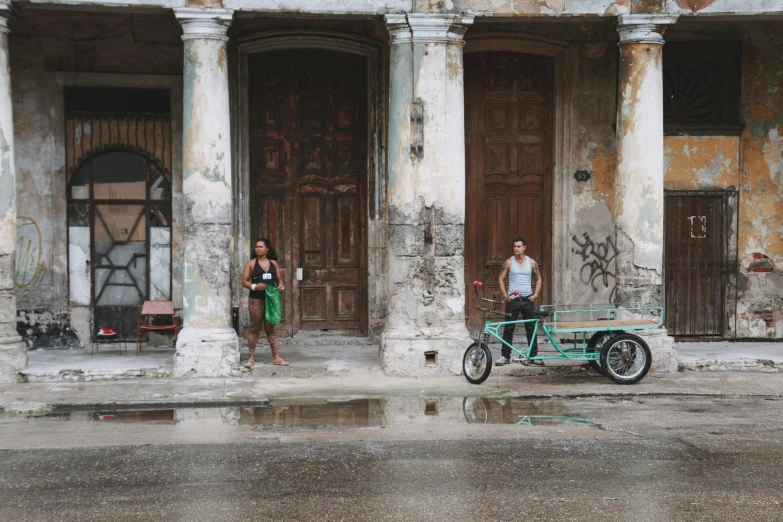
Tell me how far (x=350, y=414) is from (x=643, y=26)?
6211mm

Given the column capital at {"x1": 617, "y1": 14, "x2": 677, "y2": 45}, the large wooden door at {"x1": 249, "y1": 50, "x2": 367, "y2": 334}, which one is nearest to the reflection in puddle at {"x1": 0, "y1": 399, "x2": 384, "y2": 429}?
the large wooden door at {"x1": 249, "y1": 50, "x2": 367, "y2": 334}

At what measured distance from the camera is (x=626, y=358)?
1158 centimetres

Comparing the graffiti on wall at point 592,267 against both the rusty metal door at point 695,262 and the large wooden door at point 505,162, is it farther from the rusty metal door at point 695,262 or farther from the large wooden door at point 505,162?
the rusty metal door at point 695,262

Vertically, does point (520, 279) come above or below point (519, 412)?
above

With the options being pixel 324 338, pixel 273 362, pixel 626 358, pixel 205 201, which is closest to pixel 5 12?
pixel 205 201

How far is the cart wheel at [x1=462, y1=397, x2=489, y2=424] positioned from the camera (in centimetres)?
941

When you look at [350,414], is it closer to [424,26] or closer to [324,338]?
[324,338]

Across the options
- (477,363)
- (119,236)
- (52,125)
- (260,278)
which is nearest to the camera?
(477,363)

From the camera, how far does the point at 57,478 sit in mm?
7035

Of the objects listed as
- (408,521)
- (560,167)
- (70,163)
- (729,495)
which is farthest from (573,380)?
(70,163)

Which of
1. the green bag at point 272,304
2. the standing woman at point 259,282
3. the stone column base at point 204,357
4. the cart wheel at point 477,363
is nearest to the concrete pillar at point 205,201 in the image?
the stone column base at point 204,357

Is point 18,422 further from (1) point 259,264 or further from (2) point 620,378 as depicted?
(2) point 620,378

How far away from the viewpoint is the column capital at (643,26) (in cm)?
1234

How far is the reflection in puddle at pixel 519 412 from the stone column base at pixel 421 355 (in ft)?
4.59
